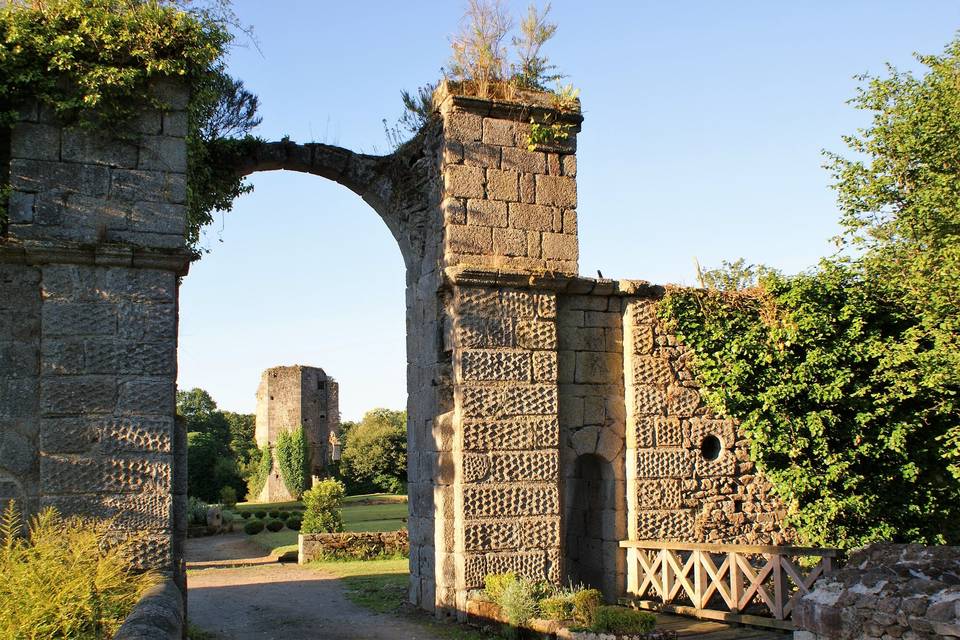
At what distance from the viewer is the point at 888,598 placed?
4828 millimetres

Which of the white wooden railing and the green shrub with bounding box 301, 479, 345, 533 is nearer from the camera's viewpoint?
the white wooden railing

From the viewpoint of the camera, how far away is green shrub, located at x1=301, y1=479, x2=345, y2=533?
1552cm

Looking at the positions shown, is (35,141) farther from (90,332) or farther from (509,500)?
(509,500)

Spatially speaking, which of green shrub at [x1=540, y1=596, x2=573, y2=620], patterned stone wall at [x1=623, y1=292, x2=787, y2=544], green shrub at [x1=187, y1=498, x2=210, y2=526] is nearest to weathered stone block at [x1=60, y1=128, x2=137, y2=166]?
green shrub at [x1=540, y1=596, x2=573, y2=620]

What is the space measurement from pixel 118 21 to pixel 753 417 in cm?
752

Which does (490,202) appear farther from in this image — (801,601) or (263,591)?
(263,591)

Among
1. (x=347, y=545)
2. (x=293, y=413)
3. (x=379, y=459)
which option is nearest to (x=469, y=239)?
(x=347, y=545)

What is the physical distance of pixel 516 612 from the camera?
7.71 metres

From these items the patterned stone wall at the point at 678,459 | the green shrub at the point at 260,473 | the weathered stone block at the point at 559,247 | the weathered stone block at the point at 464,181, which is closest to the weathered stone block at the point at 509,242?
the weathered stone block at the point at 559,247

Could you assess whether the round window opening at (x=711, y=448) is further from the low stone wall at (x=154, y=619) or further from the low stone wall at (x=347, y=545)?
the low stone wall at (x=347, y=545)

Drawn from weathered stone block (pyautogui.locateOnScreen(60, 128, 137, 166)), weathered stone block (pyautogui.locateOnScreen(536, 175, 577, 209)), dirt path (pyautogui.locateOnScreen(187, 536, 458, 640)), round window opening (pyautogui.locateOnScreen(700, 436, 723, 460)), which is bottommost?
dirt path (pyautogui.locateOnScreen(187, 536, 458, 640))

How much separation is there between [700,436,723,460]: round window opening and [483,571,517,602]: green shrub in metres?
2.80

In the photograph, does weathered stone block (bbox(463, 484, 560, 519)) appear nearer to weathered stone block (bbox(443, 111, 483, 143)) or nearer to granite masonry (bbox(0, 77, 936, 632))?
granite masonry (bbox(0, 77, 936, 632))

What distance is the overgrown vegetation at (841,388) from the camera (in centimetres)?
Result: 971
